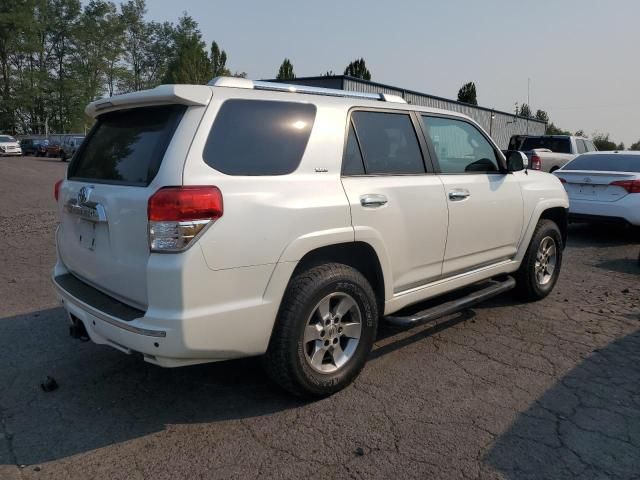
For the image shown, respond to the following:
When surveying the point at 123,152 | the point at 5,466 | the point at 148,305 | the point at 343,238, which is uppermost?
the point at 123,152

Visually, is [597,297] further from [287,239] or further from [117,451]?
[117,451]

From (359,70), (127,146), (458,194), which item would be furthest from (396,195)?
(359,70)

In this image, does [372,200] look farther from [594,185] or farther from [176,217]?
[594,185]

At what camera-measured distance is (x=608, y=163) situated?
949 centimetres

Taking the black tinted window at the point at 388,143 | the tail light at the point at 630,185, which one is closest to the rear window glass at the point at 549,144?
the tail light at the point at 630,185

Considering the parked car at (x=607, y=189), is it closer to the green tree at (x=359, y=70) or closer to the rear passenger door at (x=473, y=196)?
the rear passenger door at (x=473, y=196)

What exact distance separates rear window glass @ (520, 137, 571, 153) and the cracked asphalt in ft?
42.9

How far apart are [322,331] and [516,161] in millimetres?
2605

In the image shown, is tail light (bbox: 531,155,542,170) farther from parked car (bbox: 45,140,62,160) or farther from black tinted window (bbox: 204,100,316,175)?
parked car (bbox: 45,140,62,160)

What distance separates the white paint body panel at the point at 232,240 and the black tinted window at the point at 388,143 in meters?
0.09

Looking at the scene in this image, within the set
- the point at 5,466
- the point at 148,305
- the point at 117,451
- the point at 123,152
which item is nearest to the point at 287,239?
the point at 148,305

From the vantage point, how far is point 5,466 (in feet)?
8.96

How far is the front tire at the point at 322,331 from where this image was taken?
3.12 m

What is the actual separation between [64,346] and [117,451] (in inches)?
65.3
